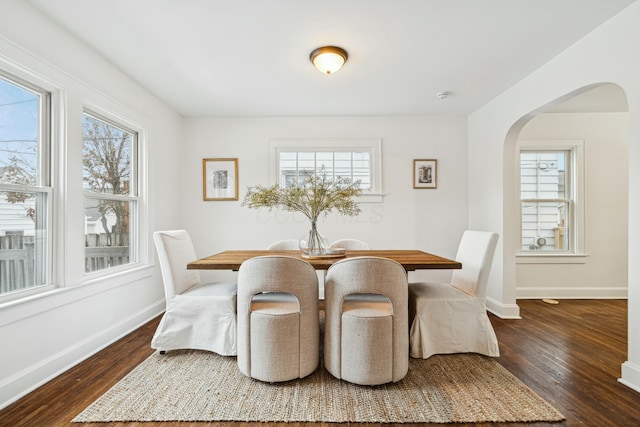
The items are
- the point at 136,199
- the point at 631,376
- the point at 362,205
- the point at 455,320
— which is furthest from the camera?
the point at 362,205

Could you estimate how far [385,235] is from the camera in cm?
402

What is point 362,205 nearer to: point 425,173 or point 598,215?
point 425,173

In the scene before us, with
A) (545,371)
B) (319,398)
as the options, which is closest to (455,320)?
(545,371)

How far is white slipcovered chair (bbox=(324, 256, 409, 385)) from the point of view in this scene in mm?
1788

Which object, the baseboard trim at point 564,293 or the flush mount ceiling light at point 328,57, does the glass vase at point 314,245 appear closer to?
the flush mount ceiling light at point 328,57

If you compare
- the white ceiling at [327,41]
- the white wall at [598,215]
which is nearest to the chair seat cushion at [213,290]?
the white ceiling at [327,41]

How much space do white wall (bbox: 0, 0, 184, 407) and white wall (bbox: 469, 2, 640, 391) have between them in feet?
12.6

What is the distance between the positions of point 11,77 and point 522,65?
3.91m

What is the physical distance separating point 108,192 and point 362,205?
2.86 metres

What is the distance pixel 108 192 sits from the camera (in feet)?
9.03

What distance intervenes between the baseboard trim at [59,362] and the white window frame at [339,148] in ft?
7.53

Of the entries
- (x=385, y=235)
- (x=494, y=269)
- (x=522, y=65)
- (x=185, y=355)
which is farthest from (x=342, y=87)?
(x=185, y=355)

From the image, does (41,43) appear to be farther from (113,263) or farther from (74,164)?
(113,263)

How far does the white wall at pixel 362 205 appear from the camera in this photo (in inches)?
158
